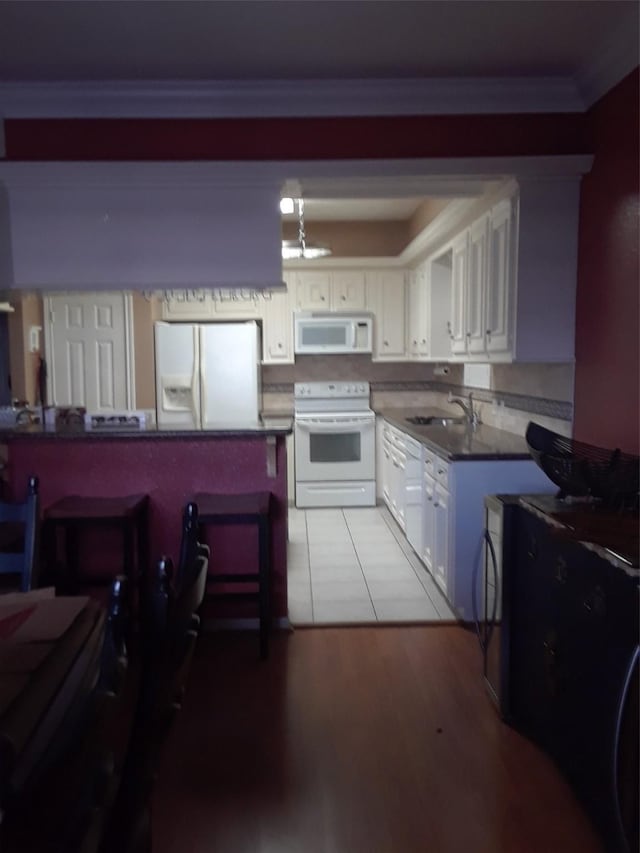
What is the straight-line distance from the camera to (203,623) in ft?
10.8

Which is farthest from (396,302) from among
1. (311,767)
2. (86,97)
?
(311,767)

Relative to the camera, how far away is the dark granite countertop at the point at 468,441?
331 centimetres

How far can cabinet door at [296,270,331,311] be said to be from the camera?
5918 mm

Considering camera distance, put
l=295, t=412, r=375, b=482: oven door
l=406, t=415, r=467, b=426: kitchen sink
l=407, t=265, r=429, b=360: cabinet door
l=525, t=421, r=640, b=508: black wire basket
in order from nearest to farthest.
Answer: l=525, t=421, r=640, b=508: black wire basket
l=406, t=415, r=467, b=426: kitchen sink
l=407, t=265, r=429, b=360: cabinet door
l=295, t=412, r=375, b=482: oven door

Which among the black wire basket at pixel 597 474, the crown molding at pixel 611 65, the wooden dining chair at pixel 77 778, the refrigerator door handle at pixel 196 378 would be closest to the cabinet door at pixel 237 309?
the refrigerator door handle at pixel 196 378

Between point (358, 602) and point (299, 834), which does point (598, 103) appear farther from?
point (299, 834)

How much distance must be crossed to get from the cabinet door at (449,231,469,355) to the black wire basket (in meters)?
1.75

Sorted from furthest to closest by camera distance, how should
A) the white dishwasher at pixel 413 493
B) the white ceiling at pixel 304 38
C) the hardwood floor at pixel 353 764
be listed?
the white dishwasher at pixel 413 493, the white ceiling at pixel 304 38, the hardwood floor at pixel 353 764

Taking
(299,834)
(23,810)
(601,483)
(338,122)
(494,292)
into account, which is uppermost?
(338,122)

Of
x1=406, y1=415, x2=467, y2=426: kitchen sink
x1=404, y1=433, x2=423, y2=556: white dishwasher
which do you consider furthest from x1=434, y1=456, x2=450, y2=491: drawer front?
x1=406, y1=415, x2=467, y2=426: kitchen sink

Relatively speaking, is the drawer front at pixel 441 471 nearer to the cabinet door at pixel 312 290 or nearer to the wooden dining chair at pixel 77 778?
the wooden dining chair at pixel 77 778

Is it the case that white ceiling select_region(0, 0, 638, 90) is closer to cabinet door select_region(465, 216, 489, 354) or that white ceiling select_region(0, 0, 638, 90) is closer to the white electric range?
cabinet door select_region(465, 216, 489, 354)

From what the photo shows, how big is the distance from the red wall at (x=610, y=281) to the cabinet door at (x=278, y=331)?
3270 millimetres

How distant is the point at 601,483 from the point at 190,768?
170 cm
